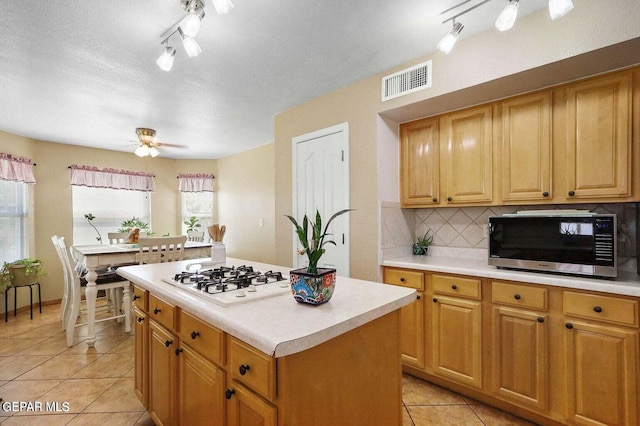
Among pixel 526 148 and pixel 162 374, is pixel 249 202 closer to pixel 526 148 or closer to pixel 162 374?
pixel 162 374

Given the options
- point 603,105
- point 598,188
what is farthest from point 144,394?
point 603,105

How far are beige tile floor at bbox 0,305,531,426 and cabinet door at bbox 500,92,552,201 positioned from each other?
4.69ft

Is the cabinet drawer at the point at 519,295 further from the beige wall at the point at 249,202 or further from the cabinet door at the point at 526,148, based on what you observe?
the beige wall at the point at 249,202

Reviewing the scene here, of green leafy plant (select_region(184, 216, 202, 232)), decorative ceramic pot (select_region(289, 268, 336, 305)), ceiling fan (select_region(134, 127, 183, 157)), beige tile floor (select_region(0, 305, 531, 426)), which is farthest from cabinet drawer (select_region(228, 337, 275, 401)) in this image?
green leafy plant (select_region(184, 216, 202, 232))

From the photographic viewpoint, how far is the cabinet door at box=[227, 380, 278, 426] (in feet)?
2.91

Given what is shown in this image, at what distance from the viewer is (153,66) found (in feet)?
7.57

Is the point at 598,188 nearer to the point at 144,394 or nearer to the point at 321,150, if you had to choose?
the point at 321,150

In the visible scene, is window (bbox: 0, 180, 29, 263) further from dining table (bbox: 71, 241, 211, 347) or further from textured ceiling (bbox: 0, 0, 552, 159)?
dining table (bbox: 71, 241, 211, 347)

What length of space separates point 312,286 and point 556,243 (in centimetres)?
158

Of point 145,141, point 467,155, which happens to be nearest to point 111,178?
point 145,141

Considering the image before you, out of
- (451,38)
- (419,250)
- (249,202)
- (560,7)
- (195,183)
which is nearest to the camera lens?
(560,7)

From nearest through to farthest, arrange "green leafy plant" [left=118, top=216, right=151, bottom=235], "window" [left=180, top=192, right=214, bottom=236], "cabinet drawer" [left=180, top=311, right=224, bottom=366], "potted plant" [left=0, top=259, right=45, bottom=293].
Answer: "cabinet drawer" [left=180, top=311, right=224, bottom=366], "potted plant" [left=0, top=259, right=45, bottom=293], "green leafy plant" [left=118, top=216, right=151, bottom=235], "window" [left=180, top=192, right=214, bottom=236]

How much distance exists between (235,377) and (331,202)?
76.9 inches

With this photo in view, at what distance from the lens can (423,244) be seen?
273cm
